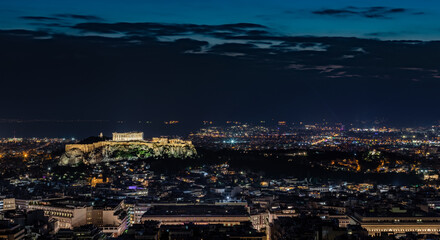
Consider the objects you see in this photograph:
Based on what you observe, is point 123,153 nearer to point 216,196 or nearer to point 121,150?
point 121,150

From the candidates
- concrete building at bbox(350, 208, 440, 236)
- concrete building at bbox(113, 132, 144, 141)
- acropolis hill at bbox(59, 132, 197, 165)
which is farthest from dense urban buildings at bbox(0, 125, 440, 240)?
concrete building at bbox(113, 132, 144, 141)

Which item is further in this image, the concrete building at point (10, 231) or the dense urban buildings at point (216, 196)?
the dense urban buildings at point (216, 196)

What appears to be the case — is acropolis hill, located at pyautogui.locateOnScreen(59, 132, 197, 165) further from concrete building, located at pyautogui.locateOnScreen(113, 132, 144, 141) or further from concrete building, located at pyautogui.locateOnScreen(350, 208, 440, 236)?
concrete building, located at pyautogui.locateOnScreen(350, 208, 440, 236)

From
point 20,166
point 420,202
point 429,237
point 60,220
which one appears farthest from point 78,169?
point 429,237

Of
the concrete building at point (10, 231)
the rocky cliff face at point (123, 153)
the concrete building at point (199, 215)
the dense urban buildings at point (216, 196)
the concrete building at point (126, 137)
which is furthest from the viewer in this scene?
the concrete building at point (126, 137)

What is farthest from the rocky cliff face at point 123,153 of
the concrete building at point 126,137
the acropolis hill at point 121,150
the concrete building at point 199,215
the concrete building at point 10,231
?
the concrete building at point 10,231

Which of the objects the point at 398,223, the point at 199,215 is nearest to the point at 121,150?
the point at 199,215

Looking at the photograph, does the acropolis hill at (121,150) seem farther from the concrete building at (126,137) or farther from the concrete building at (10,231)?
the concrete building at (10,231)
